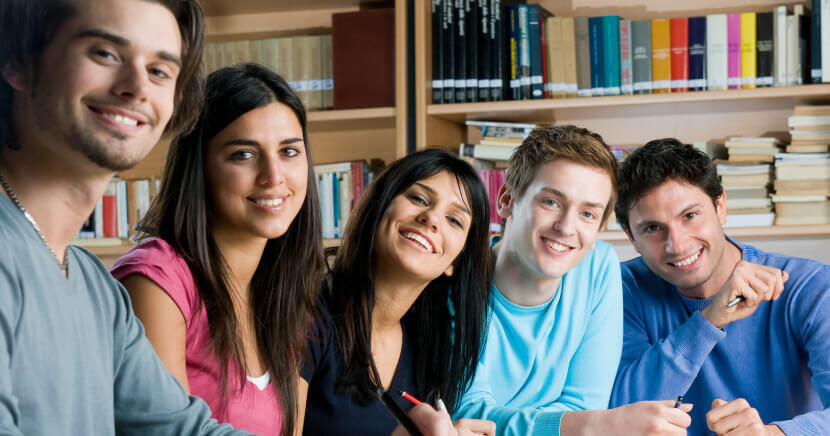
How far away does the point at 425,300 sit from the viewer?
1.72 meters

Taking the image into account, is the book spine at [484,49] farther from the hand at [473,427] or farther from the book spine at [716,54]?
the hand at [473,427]

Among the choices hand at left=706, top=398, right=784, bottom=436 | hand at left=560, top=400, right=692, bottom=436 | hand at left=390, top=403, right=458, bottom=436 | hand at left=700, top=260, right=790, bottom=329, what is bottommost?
hand at left=706, top=398, right=784, bottom=436

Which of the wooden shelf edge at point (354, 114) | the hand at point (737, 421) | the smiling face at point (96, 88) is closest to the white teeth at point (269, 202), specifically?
the smiling face at point (96, 88)

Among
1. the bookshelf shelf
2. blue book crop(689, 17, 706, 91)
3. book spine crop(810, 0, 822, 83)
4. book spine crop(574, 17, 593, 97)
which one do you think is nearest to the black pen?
the bookshelf shelf

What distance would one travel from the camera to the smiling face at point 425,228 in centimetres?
155

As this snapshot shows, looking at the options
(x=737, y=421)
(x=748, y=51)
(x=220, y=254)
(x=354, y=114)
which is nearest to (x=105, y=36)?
(x=220, y=254)

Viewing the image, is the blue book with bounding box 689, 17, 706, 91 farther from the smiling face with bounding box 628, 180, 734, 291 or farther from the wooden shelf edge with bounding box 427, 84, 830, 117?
the smiling face with bounding box 628, 180, 734, 291

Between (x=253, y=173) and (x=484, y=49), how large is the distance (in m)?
1.72

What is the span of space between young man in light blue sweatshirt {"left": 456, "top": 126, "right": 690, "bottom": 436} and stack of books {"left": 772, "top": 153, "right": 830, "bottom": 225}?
4.05 feet

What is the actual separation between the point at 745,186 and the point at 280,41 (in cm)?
179

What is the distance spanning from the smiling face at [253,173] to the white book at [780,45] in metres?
2.02

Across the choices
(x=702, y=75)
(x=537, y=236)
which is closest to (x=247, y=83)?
(x=537, y=236)

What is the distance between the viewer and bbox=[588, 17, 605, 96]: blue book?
2.83 meters

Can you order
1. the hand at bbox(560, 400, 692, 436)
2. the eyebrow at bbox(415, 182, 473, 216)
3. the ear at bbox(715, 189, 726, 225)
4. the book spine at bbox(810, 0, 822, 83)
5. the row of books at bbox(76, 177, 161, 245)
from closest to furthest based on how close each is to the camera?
the hand at bbox(560, 400, 692, 436), the eyebrow at bbox(415, 182, 473, 216), the ear at bbox(715, 189, 726, 225), the book spine at bbox(810, 0, 822, 83), the row of books at bbox(76, 177, 161, 245)
